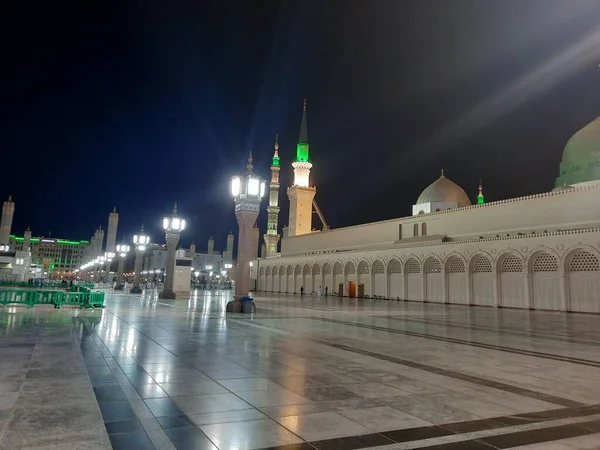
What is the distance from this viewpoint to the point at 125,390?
16.2ft

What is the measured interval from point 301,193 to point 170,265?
3629cm

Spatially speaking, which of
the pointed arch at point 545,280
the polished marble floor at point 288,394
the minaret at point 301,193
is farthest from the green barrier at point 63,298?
the minaret at point 301,193

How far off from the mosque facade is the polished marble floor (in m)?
18.3

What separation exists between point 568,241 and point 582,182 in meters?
12.0

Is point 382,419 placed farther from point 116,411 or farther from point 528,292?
point 528,292

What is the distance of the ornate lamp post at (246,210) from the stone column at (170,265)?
10651 millimetres

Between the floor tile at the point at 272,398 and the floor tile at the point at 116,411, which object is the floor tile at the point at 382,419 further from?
the floor tile at the point at 116,411

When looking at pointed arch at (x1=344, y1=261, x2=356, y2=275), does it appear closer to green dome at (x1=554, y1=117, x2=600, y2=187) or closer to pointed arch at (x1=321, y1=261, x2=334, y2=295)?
pointed arch at (x1=321, y1=261, x2=334, y2=295)

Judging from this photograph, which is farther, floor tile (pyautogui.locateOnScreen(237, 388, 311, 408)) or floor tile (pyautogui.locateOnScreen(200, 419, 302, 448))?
floor tile (pyautogui.locateOnScreen(237, 388, 311, 408))

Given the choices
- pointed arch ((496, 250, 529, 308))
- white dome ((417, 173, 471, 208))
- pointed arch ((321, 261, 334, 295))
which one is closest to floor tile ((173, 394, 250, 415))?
pointed arch ((496, 250, 529, 308))

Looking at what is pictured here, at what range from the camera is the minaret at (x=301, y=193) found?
62.7 metres

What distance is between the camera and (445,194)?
156 ft

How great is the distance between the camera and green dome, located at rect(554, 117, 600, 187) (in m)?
34.0

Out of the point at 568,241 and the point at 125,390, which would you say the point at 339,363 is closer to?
the point at 125,390
